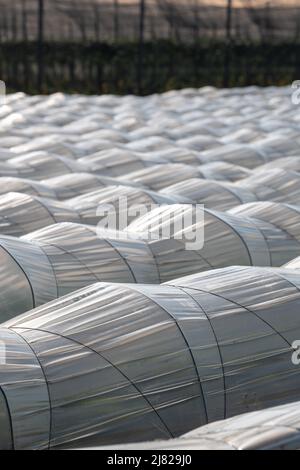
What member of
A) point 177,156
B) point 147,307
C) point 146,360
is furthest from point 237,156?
point 146,360

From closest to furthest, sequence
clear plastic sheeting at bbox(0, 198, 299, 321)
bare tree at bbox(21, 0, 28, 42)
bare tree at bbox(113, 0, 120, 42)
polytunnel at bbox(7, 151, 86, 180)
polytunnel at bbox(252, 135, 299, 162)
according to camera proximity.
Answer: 1. clear plastic sheeting at bbox(0, 198, 299, 321)
2. polytunnel at bbox(7, 151, 86, 180)
3. polytunnel at bbox(252, 135, 299, 162)
4. bare tree at bbox(21, 0, 28, 42)
5. bare tree at bbox(113, 0, 120, 42)

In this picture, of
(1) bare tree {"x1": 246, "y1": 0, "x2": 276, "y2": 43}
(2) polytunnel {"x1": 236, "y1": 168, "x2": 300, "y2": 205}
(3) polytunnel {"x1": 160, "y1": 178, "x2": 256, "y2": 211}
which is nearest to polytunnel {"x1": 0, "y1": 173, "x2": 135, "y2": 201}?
(3) polytunnel {"x1": 160, "y1": 178, "x2": 256, "y2": 211}

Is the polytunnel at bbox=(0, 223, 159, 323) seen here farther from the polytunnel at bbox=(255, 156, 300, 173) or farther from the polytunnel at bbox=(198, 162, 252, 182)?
the polytunnel at bbox=(255, 156, 300, 173)

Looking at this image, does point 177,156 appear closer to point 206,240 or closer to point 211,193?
point 211,193

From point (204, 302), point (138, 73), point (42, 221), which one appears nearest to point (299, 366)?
point (204, 302)

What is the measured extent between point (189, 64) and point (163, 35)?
17.8 ft

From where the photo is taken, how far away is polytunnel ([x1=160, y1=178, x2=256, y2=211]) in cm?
3562

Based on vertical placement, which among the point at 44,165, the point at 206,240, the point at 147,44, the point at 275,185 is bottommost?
the point at 147,44

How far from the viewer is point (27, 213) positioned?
102 feet

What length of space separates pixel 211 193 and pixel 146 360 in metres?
18.2

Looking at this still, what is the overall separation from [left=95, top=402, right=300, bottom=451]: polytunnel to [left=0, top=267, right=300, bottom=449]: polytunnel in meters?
3.82

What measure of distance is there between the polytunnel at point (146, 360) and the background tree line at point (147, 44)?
79.6m

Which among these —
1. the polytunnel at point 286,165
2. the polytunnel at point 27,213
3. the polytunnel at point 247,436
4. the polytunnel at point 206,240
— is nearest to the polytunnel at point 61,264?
the polytunnel at point 206,240
